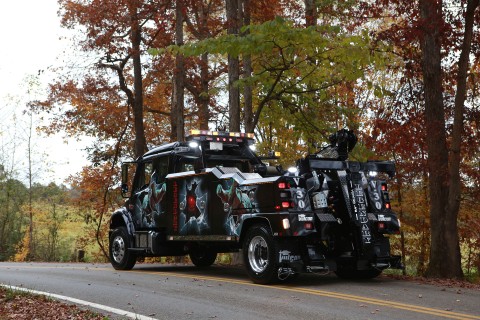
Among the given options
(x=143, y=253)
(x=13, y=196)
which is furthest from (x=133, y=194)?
(x=13, y=196)

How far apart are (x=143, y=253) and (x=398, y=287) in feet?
21.1

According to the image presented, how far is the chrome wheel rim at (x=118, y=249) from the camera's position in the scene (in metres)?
14.9

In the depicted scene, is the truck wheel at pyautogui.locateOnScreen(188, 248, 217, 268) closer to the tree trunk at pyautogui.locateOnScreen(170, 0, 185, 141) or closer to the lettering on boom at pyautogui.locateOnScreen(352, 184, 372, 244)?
the lettering on boom at pyautogui.locateOnScreen(352, 184, 372, 244)

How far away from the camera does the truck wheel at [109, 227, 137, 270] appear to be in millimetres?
14695

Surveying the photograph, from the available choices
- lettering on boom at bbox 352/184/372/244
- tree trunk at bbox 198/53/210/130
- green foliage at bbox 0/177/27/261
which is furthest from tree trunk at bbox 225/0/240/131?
green foliage at bbox 0/177/27/261

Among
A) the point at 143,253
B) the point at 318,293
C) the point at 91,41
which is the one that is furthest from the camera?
the point at 91,41

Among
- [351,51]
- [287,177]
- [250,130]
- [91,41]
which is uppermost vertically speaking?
[91,41]

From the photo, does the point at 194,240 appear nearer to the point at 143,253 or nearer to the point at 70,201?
the point at 143,253

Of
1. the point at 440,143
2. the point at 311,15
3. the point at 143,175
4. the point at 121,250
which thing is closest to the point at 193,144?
the point at 143,175

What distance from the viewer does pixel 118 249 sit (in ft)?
49.5

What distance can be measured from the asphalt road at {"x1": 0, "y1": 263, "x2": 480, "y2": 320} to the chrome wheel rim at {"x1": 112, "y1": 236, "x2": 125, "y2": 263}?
1604 mm

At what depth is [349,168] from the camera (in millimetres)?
11180

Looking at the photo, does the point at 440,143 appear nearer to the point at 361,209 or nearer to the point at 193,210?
the point at 361,209

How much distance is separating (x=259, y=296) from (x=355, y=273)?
2959mm
